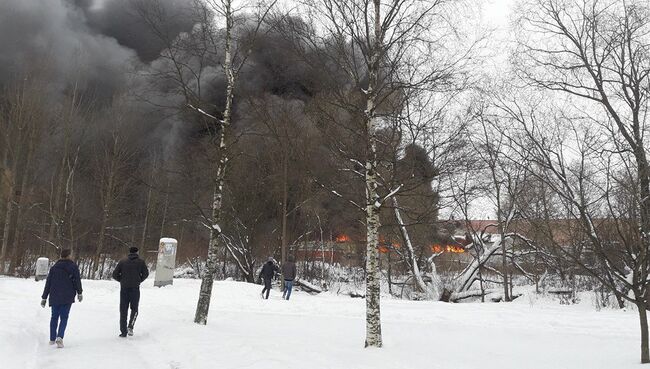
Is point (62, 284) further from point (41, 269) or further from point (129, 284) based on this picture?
point (41, 269)

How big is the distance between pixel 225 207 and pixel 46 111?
31.3ft

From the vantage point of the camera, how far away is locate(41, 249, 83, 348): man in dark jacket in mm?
6062

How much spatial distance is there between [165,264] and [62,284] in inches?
371

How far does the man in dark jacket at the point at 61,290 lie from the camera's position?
6062 millimetres

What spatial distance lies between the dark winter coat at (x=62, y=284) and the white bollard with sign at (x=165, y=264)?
9.17 meters

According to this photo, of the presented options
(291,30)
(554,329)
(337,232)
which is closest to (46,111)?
(337,232)

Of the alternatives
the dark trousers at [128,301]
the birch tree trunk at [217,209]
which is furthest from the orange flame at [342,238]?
the dark trousers at [128,301]

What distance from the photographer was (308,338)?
744cm

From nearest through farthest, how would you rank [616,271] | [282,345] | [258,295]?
[616,271], [282,345], [258,295]

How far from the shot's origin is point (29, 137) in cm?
2066

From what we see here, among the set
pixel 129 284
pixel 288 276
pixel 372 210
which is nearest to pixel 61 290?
pixel 129 284

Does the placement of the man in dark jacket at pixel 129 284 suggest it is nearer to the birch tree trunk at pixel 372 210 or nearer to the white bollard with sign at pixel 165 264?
the birch tree trunk at pixel 372 210

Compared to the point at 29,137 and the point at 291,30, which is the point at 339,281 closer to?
the point at 29,137

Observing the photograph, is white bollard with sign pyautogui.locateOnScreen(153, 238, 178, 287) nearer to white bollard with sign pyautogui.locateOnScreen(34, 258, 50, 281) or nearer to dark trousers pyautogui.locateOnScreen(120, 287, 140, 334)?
white bollard with sign pyautogui.locateOnScreen(34, 258, 50, 281)
